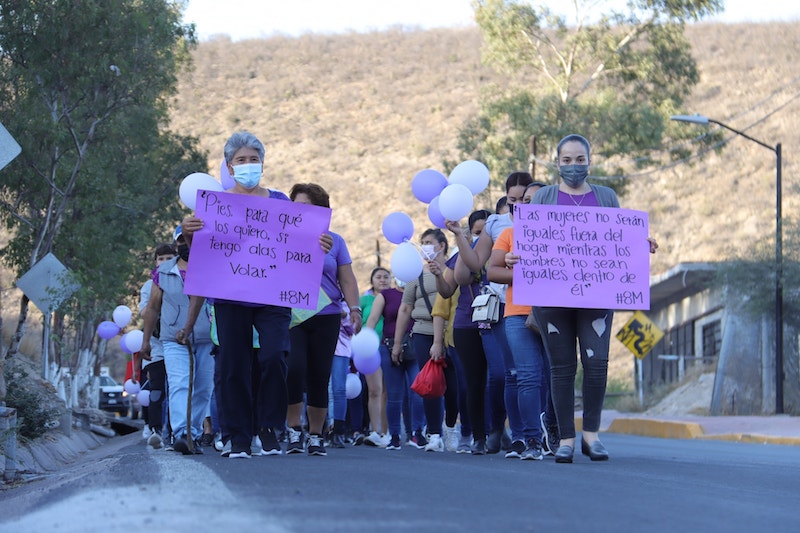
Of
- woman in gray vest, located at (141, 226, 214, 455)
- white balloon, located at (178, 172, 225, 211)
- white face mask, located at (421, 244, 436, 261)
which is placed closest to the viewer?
white balloon, located at (178, 172, 225, 211)

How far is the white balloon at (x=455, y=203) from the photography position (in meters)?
11.5

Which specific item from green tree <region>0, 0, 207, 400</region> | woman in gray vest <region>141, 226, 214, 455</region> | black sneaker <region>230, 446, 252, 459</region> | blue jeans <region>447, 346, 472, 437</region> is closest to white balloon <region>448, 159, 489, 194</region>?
blue jeans <region>447, 346, 472, 437</region>

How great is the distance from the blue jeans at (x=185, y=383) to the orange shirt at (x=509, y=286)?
2.49 m

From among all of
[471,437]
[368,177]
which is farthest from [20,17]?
[368,177]

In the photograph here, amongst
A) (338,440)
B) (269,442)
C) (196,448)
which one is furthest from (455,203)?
(338,440)

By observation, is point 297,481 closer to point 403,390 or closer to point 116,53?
point 403,390

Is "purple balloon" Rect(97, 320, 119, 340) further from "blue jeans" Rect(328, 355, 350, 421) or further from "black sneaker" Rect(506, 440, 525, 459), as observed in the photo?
"black sneaker" Rect(506, 440, 525, 459)

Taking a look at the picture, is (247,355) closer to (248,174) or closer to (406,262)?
(248,174)

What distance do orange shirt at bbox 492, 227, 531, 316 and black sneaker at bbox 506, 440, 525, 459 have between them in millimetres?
977

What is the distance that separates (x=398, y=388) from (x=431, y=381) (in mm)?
2399

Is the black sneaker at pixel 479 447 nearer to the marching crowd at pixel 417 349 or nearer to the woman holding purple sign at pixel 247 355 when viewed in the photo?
the marching crowd at pixel 417 349

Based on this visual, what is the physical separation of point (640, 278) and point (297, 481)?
3926 mm

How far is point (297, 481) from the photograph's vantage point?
659cm

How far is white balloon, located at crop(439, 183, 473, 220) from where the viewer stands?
37.7 ft
